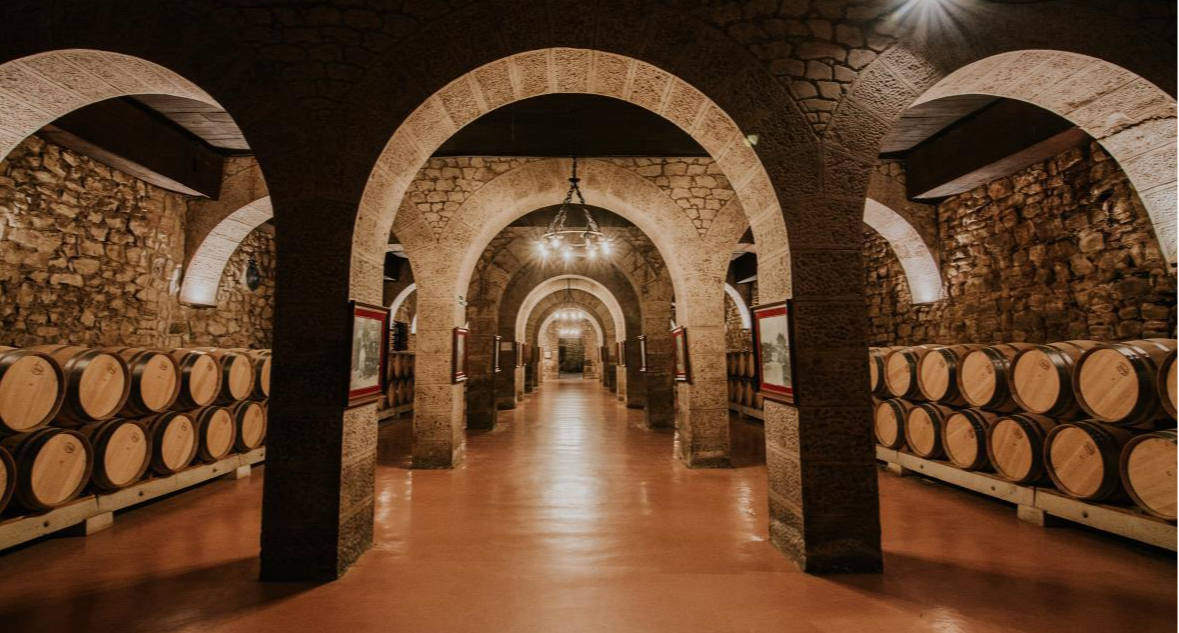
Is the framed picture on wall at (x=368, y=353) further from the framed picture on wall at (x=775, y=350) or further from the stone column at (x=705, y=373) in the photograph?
the stone column at (x=705, y=373)

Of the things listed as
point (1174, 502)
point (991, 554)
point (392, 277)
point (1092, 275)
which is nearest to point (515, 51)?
point (991, 554)

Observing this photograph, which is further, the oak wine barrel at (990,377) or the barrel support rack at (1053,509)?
the oak wine barrel at (990,377)

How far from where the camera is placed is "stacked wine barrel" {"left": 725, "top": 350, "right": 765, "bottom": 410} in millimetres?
8812

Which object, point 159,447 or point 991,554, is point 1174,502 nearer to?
point 991,554

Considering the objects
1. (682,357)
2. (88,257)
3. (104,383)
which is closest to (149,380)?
(104,383)

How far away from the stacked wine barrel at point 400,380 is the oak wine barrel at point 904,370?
26.9ft

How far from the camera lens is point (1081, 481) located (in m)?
3.06

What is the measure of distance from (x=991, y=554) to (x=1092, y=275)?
3.41 metres

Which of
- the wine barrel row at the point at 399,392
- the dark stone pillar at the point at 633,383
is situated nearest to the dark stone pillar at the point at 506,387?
the wine barrel row at the point at 399,392

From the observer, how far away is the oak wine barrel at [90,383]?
3.19 metres

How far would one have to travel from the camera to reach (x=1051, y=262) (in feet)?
15.6

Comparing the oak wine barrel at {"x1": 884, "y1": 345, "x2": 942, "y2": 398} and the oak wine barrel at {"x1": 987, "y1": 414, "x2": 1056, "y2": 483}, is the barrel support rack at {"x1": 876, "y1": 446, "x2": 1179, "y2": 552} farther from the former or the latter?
the oak wine barrel at {"x1": 884, "y1": 345, "x2": 942, "y2": 398}

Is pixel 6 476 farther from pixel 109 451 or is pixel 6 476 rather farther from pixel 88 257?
pixel 88 257

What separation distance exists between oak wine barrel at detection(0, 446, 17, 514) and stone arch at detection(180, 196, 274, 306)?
3.87 m
